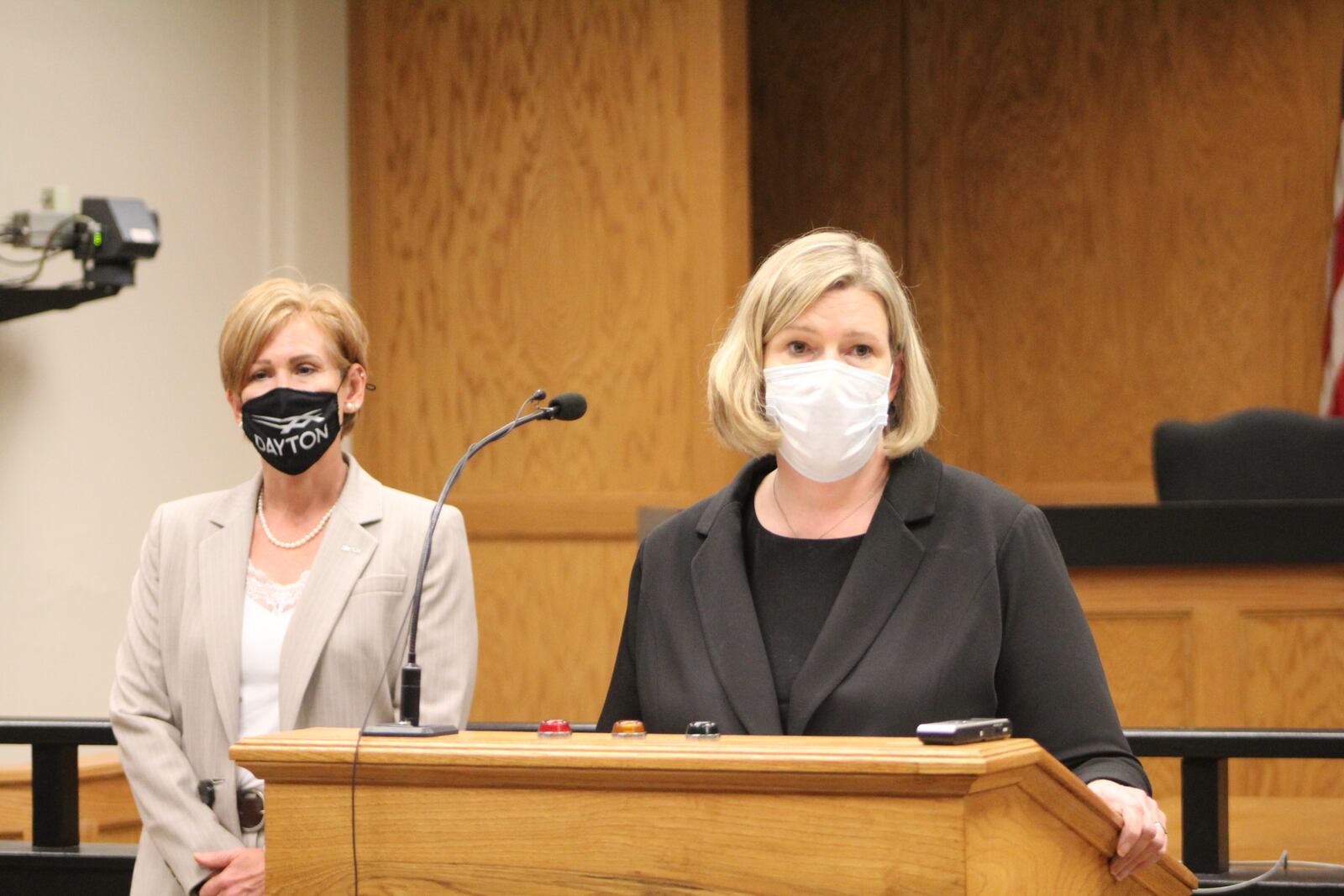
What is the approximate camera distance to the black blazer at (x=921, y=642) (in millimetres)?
1812

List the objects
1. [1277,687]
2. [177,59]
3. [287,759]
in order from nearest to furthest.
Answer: [287,759] → [1277,687] → [177,59]

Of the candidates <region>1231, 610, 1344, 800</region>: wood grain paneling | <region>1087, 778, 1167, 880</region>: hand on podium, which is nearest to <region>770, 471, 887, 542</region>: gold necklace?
<region>1087, 778, 1167, 880</region>: hand on podium

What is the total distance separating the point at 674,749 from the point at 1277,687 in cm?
309

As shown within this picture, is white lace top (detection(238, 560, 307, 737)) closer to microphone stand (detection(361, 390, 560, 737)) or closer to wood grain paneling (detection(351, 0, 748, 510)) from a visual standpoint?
microphone stand (detection(361, 390, 560, 737))

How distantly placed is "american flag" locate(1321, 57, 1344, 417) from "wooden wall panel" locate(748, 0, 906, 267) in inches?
72.9

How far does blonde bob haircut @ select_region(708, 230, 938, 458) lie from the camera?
1.92 meters

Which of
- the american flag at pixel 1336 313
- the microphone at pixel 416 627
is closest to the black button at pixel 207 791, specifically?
the microphone at pixel 416 627

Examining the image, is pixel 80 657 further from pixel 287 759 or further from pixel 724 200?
pixel 287 759

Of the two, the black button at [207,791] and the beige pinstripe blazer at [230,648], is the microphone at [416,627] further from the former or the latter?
the black button at [207,791]

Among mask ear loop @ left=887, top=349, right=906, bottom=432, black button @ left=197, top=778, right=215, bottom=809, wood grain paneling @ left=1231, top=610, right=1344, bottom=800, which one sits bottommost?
wood grain paneling @ left=1231, top=610, right=1344, bottom=800

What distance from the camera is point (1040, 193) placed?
708 centimetres

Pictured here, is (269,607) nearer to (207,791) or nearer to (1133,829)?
(207,791)

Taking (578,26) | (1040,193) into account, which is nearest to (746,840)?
(578,26)

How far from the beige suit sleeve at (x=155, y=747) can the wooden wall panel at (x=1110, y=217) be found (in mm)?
5061
